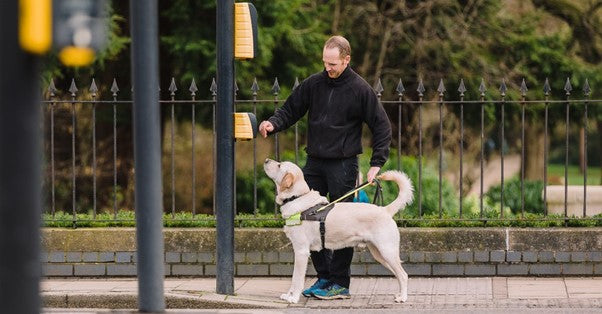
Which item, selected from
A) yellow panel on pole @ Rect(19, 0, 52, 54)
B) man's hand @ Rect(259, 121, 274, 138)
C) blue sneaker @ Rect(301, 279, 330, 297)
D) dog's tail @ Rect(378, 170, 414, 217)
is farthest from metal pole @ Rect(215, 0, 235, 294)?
yellow panel on pole @ Rect(19, 0, 52, 54)

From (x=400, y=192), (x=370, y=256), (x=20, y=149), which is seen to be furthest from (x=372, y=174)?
(x=20, y=149)

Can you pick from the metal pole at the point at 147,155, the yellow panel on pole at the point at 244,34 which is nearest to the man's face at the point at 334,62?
the yellow panel on pole at the point at 244,34

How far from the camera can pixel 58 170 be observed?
19234 millimetres

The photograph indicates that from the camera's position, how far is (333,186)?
9.74 m

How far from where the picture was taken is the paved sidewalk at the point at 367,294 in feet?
31.1

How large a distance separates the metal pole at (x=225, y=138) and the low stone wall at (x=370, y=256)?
126 centimetres

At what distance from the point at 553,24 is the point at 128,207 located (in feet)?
31.9

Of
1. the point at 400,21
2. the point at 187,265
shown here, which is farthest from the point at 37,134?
the point at 400,21

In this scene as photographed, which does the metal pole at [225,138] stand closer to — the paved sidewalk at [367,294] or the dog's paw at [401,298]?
the paved sidewalk at [367,294]

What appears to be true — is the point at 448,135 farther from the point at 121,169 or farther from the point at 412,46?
the point at 121,169

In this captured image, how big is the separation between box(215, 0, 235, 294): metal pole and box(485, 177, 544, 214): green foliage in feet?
26.7

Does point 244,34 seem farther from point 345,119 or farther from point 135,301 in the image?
point 135,301

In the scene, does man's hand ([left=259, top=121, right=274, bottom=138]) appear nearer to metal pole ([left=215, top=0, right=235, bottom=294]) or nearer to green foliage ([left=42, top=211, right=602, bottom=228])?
metal pole ([left=215, top=0, right=235, bottom=294])

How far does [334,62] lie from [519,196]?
915 centimetres
